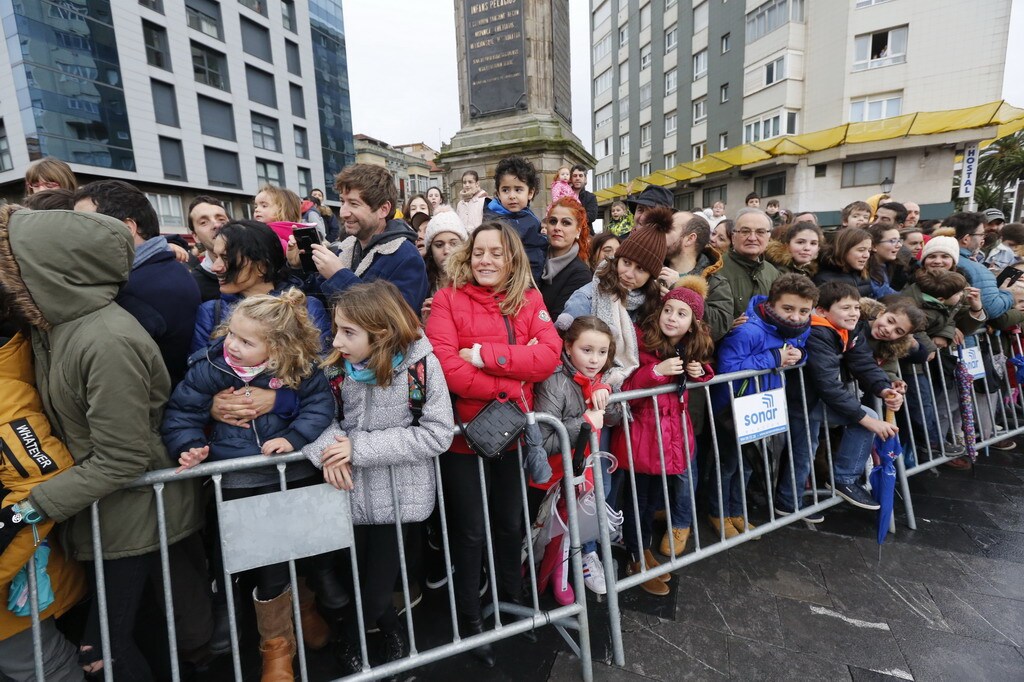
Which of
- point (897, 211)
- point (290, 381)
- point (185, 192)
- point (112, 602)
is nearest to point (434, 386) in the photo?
point (290, 381)

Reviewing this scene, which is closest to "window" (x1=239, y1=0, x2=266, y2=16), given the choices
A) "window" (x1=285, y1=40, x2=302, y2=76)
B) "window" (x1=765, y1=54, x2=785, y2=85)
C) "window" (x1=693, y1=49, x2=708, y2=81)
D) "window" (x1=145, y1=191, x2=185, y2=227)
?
"window" (x1=285, y1=40, x2=302, y2=76)

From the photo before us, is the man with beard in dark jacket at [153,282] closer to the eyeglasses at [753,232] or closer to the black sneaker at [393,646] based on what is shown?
the black sneaker at [393,646]

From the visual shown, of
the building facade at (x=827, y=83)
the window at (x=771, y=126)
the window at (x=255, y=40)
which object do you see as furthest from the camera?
the window at (x=255, y=40)

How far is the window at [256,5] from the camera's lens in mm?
28364

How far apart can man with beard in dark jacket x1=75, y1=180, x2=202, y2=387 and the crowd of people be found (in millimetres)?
10

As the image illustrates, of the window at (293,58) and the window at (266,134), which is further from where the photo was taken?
the window at (293,58)

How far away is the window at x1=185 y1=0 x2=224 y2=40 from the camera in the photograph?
25297 mm

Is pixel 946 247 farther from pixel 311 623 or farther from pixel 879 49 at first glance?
pixel 879 49

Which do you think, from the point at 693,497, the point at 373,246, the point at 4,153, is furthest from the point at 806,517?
the point at 4,153

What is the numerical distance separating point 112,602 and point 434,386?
155cm

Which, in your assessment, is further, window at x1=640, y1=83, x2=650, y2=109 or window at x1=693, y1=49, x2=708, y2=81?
window at x1=640, y1=83, x2=650, y2=109

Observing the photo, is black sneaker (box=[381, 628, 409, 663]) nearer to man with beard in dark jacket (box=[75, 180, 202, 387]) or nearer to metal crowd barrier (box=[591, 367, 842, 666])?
metal crowd barrier (box=[591, 367, 842, 666])

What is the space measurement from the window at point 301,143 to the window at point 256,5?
6.90 metres

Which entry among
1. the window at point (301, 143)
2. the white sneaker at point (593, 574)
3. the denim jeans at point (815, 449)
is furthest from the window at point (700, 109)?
the white sneaker at point (593, 574)
